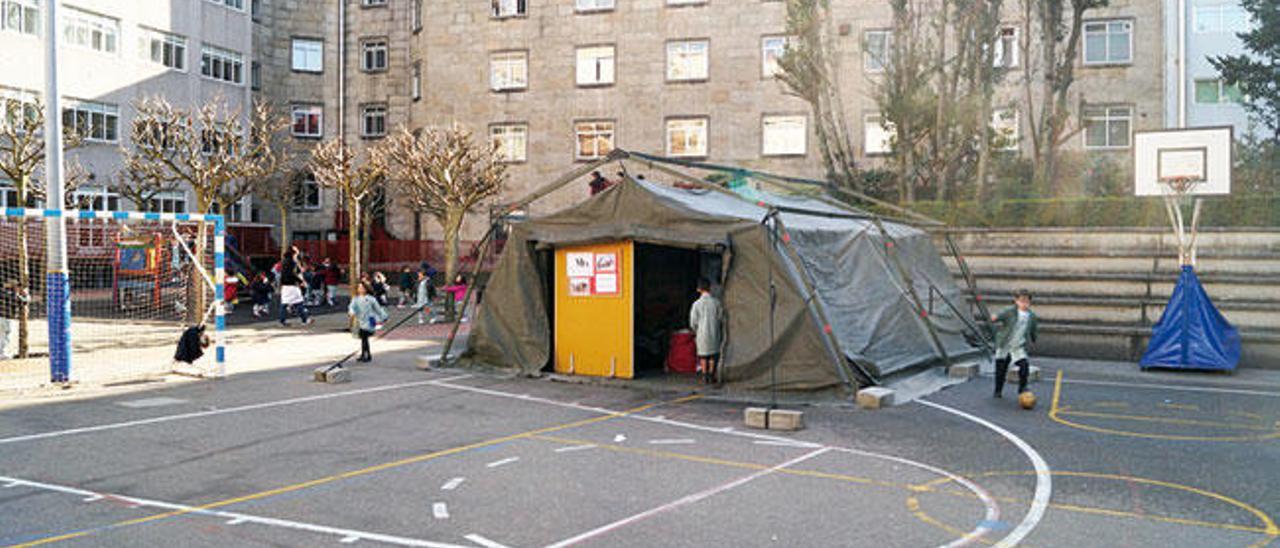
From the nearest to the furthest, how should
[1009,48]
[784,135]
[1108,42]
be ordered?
[1108,42] < [1009,48] < [784,135]

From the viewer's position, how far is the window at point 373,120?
158 feet

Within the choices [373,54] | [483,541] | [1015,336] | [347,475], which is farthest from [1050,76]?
[373,54]

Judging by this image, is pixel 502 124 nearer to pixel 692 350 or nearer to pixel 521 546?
pixel 692 350

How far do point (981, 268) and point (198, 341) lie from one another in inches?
687

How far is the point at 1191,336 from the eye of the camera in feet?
59.5

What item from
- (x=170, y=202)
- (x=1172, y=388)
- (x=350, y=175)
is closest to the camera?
(x=1172, y=388)

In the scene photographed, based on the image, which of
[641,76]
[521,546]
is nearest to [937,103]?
[641,76]

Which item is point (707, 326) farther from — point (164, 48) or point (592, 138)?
point (164, 48)

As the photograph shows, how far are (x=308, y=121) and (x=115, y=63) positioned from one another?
11.1 meters

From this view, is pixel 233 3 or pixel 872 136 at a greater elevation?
pixel 233 3

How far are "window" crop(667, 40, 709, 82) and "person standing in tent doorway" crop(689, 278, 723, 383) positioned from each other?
25.8 m

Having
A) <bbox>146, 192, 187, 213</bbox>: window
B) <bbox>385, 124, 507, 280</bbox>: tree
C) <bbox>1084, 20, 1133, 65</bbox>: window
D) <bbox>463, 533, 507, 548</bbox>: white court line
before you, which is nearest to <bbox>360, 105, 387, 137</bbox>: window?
<bbox>146, 192, 187, 213</bbox>: window

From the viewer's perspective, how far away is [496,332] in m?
17.9

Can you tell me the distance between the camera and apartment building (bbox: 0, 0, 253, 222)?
35.0 m
